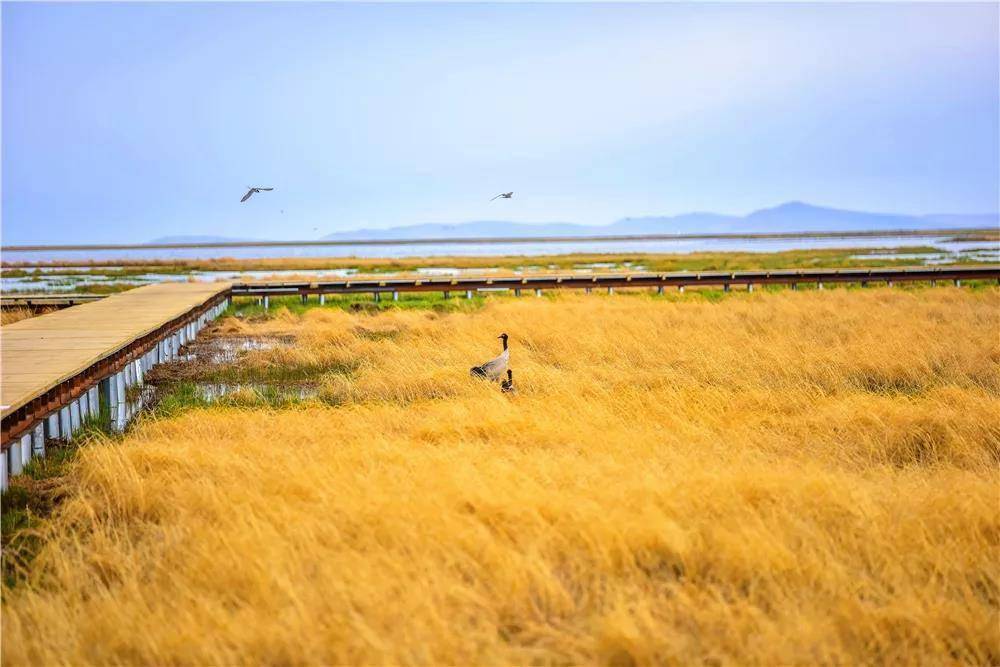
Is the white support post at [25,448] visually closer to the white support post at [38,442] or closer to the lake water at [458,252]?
the white support post at [38,442]

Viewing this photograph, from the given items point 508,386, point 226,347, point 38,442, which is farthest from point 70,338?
point 508,386

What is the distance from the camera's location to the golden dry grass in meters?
4.96

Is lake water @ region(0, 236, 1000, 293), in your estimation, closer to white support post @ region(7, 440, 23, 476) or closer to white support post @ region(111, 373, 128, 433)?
white support post @ region(111, 373, 128, 433)

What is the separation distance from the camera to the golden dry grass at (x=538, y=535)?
4.96 meters

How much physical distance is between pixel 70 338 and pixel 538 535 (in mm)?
9291

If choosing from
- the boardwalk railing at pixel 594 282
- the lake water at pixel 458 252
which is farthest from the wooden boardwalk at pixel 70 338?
the lake water at pixel 458 252

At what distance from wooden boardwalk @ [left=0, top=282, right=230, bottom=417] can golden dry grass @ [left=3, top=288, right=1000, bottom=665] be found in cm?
96

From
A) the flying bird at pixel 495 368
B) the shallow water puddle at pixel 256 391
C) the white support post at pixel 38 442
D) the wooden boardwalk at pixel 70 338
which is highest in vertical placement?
the wooden boardwalk at pixel 70 338

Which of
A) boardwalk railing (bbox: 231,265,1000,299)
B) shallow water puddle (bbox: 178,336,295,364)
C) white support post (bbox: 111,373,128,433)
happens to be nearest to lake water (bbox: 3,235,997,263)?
boardwalk railing (bbox: 231,265,1000,299)

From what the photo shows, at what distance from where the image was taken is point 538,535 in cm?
616

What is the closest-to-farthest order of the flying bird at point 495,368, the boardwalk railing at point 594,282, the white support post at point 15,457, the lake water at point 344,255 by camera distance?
the white support post at point 15,457 → the flying bird at point 495,368 → the boardwalk railing at point 594,282 → the lake water at point 344,255

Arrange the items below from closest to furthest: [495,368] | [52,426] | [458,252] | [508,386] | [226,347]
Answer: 1. [52,426]
2. [508,386]
3. [495,368]
4. [226,347]
5. [458,252]

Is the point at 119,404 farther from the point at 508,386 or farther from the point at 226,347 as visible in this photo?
the point at 226,347

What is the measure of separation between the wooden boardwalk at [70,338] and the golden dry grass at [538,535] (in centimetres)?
96
